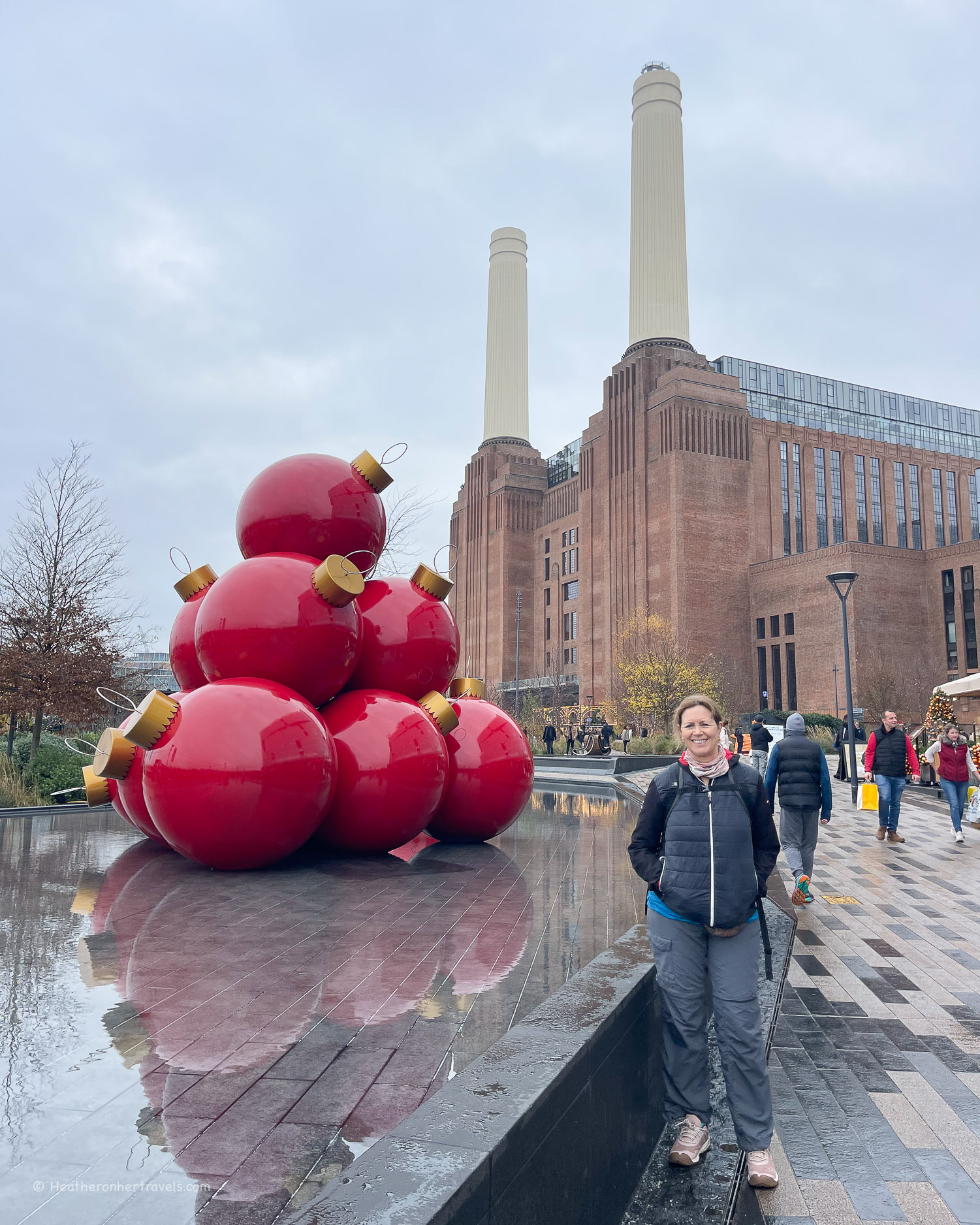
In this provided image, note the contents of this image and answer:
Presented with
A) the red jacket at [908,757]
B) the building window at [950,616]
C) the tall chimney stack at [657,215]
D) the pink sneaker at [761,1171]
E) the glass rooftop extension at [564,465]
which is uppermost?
the tall chimney stack at [657,215]

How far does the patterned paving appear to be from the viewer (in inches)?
133

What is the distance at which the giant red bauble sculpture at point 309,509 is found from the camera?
831 centimetres

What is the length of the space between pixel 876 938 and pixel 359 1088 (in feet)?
17.9

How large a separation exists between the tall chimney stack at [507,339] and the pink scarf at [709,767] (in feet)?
332

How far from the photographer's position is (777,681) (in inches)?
2341

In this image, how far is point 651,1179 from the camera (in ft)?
11.2

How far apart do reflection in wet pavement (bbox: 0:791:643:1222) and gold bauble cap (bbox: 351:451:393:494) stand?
141 inches

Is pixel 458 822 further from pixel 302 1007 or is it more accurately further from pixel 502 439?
pixel 502 439

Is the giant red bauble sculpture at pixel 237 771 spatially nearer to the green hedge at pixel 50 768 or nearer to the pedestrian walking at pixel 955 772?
the green hedge at pixel 50 768

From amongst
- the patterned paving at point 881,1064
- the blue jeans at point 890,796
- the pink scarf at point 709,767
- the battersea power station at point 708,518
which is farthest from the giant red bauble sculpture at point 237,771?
the battersea power station at point 708,518

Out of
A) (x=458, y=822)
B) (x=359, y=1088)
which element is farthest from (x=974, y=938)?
(x=359, y=1088)

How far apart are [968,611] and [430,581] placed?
54.5m

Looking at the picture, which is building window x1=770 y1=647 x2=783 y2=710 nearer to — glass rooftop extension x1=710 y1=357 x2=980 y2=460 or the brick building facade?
the brick building facade

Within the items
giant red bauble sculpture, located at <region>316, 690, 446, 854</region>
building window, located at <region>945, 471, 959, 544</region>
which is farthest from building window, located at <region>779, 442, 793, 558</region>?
giant red bauble sculpture, located at <region>316, 690, 446, 854</region>
